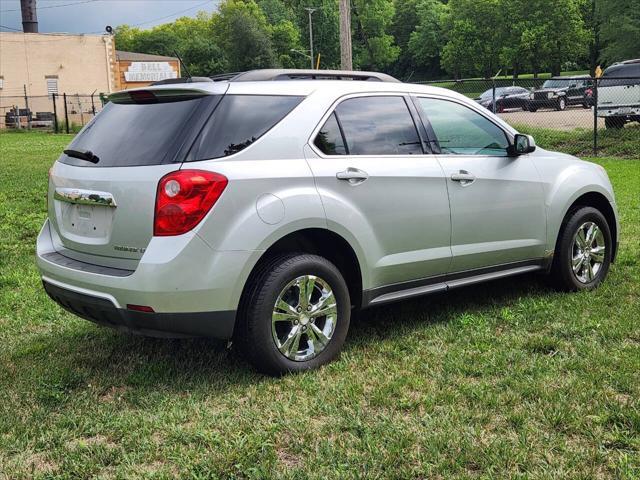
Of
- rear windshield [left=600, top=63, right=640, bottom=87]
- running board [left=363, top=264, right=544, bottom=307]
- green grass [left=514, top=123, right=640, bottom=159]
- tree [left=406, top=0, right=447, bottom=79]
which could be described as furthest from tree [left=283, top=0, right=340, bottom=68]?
running board [left=363, top=264, right=544, bottom=307]

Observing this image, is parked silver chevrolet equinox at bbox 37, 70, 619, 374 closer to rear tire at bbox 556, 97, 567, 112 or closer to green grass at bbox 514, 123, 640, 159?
green grass at bbox 514, 123, 640, 159

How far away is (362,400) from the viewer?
371 cm

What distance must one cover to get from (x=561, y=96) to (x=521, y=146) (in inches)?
958

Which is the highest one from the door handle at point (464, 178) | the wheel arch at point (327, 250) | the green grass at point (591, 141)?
the door handle at point (464, 178)

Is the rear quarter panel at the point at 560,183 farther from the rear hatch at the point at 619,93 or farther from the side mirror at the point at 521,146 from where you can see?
the rear hatch at the point at 619,93

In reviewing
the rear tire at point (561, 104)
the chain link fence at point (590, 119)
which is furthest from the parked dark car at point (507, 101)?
the chain link fence at point (590, 119)

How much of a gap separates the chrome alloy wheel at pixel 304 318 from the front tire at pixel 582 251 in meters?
2.24

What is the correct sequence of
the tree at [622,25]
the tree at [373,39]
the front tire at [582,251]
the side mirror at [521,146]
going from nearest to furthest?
the side mirror at [521,146] < the front tire at [582,251] < the tree at [622,25] < the tree at [373,39]

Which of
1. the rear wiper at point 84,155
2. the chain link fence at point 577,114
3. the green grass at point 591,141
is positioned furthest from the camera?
the chain link fence at point 577,114

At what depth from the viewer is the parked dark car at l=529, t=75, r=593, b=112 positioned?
2412cm

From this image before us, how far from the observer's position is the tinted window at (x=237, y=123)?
3842mm

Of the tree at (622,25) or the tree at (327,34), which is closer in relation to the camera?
the tree at (622,25)

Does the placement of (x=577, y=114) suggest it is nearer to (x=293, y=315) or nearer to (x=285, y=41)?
(x=293, y=315)

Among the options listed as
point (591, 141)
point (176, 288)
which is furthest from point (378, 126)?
point (591, 141)
